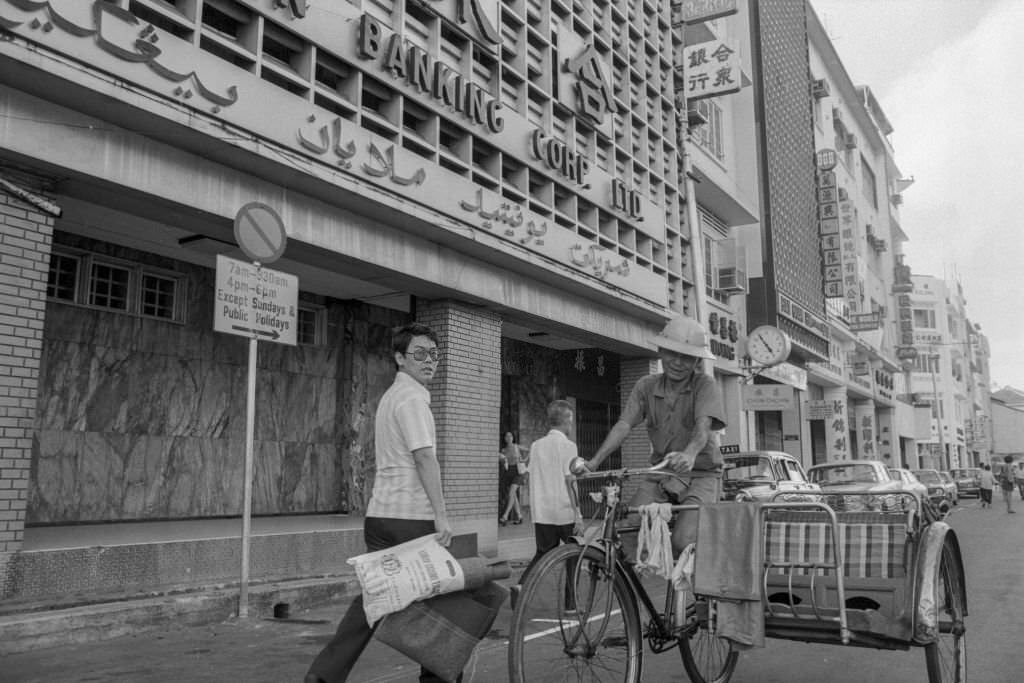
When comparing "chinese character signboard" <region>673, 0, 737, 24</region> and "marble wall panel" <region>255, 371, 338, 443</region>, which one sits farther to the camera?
"chinese character signboard" <region>673, 0, 737, 24</region>

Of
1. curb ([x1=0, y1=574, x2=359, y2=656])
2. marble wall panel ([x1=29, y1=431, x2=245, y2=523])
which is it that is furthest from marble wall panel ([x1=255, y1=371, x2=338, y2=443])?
curb ([x1=0, y1=574, x2=359, y2=656])

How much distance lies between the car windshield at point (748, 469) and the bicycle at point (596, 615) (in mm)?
9118

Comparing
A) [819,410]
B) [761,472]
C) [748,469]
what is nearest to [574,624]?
[761,472]

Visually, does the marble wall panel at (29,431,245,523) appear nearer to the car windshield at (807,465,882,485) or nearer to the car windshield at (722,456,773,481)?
the car windshield at (722,456,773,481)

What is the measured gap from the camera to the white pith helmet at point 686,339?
14.8ft

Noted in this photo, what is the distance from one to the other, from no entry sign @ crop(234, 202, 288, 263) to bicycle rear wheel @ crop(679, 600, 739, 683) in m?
5.01

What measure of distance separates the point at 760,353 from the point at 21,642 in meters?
20.5

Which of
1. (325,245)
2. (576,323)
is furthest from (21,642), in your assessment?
(576,323)

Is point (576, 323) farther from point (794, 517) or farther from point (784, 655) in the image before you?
A: point (794, 517)

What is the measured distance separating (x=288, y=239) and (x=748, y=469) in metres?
8.05

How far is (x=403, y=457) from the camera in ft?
13.4

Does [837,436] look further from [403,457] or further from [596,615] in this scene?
[403,457]

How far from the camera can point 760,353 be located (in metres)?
23.5

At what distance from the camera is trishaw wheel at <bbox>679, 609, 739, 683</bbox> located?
176 inches
